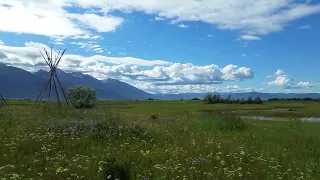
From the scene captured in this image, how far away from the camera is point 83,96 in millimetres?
51281

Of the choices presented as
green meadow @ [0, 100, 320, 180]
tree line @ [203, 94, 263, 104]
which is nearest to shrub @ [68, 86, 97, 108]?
green meadow @ [0, 100, 320, 180]

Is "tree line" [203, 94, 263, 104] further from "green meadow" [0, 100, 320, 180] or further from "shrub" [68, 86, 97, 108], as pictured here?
"green meadow" [0, 100, 320, 180]

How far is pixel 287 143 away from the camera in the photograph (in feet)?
59.9

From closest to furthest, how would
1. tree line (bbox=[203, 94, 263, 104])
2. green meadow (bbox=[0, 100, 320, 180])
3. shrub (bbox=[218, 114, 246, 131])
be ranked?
green meadow (bbox=[0, 100, 320, 180]), shrub (bbox=[218, 114, 246, 131]), tree line (bbox=[203, 94, 263, 104])

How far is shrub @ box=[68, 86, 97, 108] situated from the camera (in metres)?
50.5

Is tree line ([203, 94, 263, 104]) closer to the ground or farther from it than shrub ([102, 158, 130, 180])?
farther from it

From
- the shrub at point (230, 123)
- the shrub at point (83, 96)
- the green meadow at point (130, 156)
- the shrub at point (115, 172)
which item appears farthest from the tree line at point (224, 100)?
the shrub at point (115, 172)

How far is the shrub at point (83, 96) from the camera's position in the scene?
50.5 meters

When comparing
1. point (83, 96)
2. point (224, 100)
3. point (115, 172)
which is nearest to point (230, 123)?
point (115, 172)

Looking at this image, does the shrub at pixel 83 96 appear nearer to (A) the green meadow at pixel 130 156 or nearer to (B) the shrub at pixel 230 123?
(B) the shrub at pixel 230 123

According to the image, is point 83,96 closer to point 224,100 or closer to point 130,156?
Answer: point 130,156

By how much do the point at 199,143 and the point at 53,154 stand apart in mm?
6333

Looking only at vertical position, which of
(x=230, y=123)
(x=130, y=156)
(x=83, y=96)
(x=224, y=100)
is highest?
(x=83, y=96)

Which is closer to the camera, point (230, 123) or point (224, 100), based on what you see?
point (230, 123)
